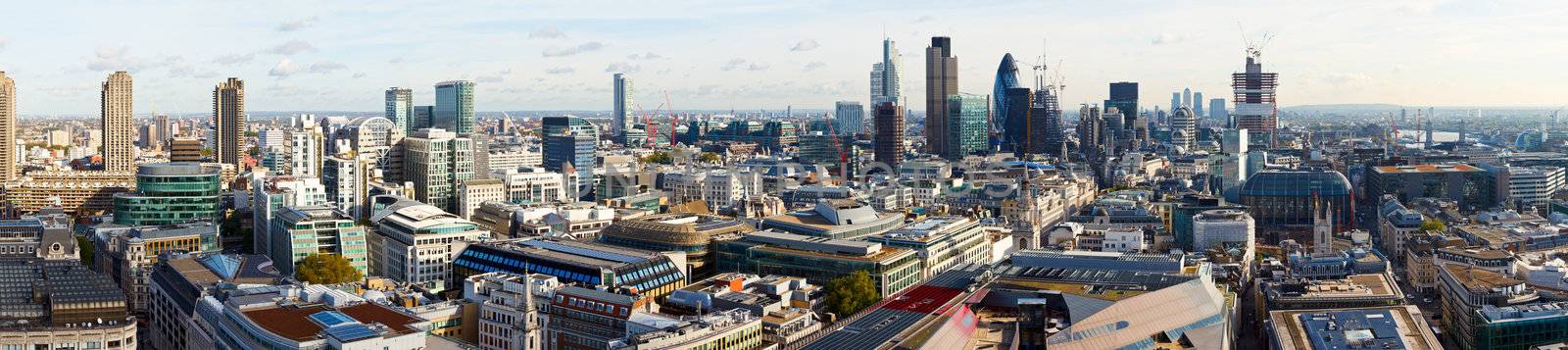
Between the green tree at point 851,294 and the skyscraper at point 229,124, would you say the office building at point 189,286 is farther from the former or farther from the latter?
the skyscraper at point 229,124

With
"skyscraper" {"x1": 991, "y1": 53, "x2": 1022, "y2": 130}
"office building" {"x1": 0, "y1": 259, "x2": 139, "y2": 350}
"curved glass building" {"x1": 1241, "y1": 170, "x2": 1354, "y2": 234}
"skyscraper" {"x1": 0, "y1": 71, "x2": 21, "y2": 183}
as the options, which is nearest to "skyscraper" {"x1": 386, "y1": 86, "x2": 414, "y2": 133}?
"skyscraper" {"x1": 0, "y1": 71, "x2": 21, "y2": 183}

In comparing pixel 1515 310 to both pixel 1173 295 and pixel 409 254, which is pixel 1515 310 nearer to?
pixel 1173 295

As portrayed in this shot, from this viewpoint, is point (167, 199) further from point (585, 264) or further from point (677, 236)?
point (585, 264)

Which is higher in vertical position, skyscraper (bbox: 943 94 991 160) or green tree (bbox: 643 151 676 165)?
skyscraper (bbox: 943 94 991 160)

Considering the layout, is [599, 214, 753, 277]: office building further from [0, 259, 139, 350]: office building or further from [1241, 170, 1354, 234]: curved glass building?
[1241, 170, 1354, 234]: curved glass building

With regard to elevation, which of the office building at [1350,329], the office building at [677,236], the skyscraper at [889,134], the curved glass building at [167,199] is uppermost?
the skyscraper at [889,134]

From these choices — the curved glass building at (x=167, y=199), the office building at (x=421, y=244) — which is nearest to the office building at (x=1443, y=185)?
the office building at (x=421, y=244)
